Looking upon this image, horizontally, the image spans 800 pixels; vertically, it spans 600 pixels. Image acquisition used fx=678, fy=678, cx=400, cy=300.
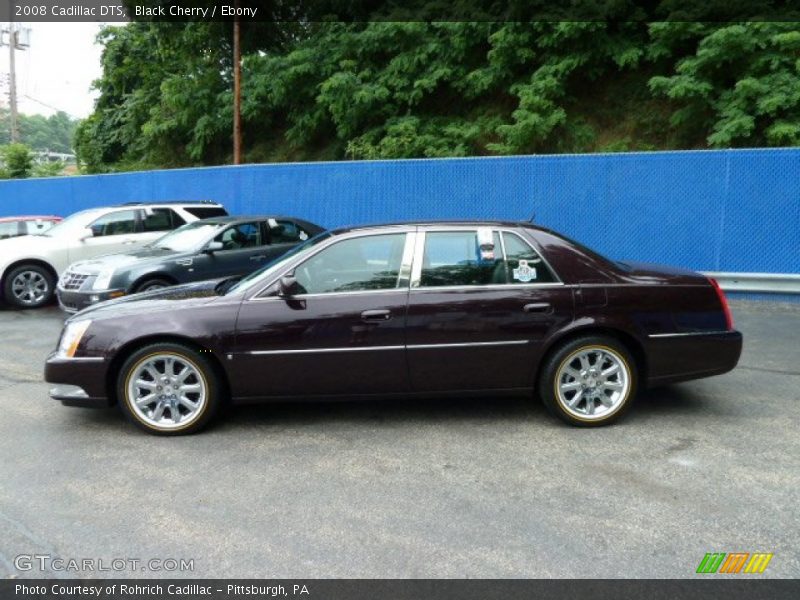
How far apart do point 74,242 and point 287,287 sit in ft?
24.9

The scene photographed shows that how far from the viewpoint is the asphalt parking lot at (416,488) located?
3.18 meters

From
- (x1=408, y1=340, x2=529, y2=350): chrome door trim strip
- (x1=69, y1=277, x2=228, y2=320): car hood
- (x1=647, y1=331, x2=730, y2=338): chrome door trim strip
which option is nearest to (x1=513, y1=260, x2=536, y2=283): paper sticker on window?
(x1=408, y1=340, x2=529, y2=350): chrome door trim strip

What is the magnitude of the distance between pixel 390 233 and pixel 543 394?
1.60 metres

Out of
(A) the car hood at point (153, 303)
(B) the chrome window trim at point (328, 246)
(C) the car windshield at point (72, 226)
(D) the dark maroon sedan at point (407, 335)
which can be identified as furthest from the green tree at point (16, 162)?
(B) the chrome window trim at point (328, 246)

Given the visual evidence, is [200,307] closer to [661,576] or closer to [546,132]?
[661,576]

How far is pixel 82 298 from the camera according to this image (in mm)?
8367

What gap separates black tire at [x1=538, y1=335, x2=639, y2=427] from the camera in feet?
15.7

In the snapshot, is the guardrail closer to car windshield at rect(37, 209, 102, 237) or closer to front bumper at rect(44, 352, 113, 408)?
front bumper at rect(44, 352, 113, 408)

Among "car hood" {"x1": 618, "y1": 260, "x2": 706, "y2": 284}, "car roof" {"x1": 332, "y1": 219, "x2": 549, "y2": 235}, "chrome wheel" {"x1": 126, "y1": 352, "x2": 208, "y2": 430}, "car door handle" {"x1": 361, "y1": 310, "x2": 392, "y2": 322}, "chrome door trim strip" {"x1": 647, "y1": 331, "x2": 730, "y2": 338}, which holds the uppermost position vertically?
"car roof" {"x1": 332, "y1": 219, "x2": 549, "y2": 235}

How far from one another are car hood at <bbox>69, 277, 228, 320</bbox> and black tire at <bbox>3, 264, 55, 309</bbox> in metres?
6.40

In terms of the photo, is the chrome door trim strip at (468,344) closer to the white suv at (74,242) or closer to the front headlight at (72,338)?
the front headlight at (72,338)

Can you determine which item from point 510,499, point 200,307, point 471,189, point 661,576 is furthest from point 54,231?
point 661,576

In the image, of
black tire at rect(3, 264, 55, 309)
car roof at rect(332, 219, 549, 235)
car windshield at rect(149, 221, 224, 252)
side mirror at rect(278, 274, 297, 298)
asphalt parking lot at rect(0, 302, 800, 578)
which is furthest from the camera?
black tire at rect(3, 264, 55, 309)

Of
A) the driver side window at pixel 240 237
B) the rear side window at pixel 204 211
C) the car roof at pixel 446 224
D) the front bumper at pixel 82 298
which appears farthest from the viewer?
the rear side window at pixel 204 211
